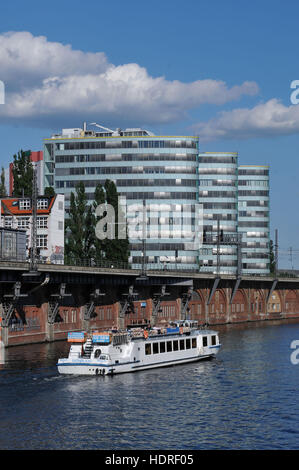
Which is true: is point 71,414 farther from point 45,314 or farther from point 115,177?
point 115,177

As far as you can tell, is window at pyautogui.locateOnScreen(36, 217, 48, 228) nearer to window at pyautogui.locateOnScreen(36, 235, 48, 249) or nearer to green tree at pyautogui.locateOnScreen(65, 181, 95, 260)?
window at pyautogui.locateOnScreen(36, 235, 48, 249)

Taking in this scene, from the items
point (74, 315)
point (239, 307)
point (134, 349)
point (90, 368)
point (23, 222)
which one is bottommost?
point (239, 307)

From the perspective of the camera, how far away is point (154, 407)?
58562 millimetres

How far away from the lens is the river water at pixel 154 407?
157 ft

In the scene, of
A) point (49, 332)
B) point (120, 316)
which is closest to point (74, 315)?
point (49, 332)

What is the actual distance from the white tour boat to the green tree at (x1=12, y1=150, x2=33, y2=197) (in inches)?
1940

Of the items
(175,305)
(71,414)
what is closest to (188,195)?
(175,305)

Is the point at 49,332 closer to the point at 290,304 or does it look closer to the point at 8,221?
the point at 8,221

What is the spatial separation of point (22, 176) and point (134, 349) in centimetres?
6188

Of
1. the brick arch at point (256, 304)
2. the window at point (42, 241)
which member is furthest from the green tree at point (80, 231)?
the brick arch at point (256, 304)

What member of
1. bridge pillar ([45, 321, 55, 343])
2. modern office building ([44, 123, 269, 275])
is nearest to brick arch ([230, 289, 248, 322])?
modern office building ([44, 123, 269, 275])

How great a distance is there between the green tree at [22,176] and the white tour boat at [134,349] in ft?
162

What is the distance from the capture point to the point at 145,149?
184875 millimetres

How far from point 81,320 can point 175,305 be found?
38.4 m
